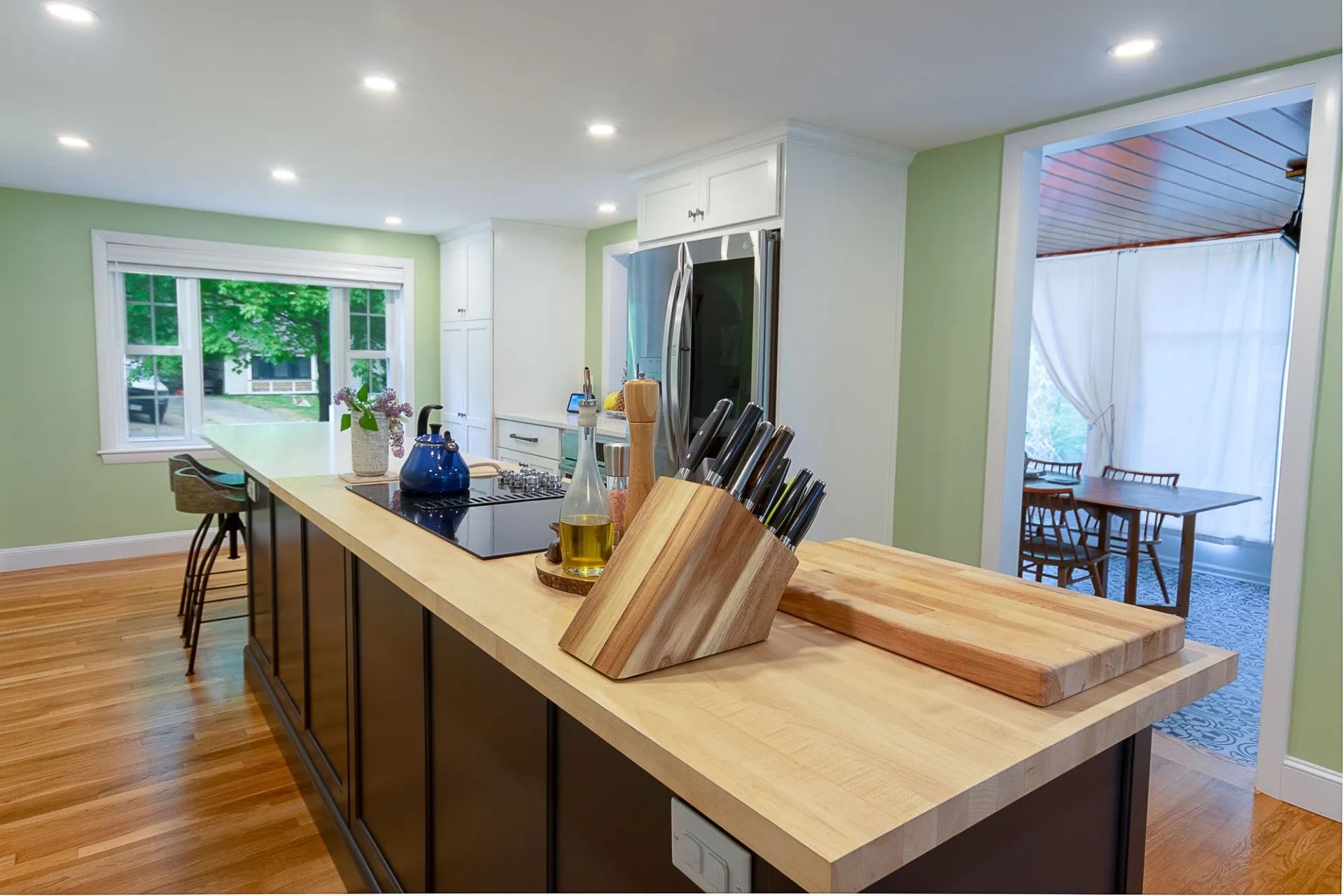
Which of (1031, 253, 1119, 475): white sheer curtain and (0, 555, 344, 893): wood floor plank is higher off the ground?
(1031, 253, 1119, 475): white sheer curtain

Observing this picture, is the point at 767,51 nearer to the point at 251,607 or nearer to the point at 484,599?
the point at 484,599

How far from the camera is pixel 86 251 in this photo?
485 centimetres

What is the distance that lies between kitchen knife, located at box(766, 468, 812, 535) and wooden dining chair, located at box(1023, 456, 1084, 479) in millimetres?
4749

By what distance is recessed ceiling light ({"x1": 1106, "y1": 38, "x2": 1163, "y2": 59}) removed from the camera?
7.45ft

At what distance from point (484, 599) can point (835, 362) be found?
2447 millimetres

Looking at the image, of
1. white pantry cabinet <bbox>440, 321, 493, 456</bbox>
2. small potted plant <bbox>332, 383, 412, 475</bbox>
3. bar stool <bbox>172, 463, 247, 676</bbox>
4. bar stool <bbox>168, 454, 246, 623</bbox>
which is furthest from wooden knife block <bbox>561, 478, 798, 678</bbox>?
white pantry cabinet <bbox>440, 321, 493, 456</bbox>

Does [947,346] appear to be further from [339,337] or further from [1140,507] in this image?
[339,337]

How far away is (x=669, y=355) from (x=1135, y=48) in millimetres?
2053

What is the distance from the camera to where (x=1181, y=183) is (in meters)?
3.94

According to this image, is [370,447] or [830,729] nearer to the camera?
[830,729]

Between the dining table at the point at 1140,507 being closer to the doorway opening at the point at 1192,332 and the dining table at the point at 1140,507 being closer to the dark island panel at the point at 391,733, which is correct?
the doorway opening at the point at 1192,332

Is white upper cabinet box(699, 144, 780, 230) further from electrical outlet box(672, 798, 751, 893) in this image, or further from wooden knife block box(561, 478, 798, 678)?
electrical outlet box(672, 798, 751, 893)

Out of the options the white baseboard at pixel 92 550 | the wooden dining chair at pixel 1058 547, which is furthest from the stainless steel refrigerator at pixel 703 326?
the white baseboard at pixel 92 550

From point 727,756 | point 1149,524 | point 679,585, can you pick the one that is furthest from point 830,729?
point 1149,524
